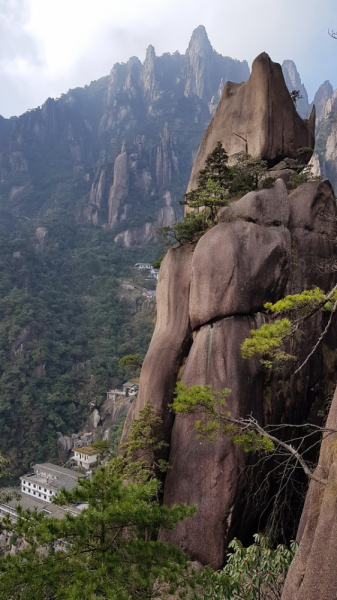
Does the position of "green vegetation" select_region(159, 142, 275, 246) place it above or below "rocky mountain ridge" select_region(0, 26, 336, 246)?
below

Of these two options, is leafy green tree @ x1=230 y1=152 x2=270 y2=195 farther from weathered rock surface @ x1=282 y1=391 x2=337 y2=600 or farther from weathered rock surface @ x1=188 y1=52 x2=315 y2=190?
weathered rock surface @ x1=282 y1=391 x2=337 y2=600

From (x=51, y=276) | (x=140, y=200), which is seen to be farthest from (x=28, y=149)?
(x=51, y=276)

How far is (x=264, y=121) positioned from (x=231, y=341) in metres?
9.10

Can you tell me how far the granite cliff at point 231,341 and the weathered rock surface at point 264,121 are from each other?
3265 mm

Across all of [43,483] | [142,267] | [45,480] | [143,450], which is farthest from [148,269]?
[143,450]

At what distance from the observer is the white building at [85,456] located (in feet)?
98.7

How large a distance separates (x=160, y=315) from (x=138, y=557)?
6.93 metres

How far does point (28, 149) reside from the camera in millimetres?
86750

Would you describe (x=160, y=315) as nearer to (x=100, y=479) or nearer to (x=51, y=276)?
(x=100, y=479)

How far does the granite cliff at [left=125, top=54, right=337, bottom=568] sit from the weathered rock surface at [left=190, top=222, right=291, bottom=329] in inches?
1.0

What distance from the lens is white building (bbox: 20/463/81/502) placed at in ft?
85.5

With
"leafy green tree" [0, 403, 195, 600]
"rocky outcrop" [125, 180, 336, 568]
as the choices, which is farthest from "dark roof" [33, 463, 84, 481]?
"leafy green tree" [0, 403, 195, 600]

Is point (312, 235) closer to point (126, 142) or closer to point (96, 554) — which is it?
point (96, 554)

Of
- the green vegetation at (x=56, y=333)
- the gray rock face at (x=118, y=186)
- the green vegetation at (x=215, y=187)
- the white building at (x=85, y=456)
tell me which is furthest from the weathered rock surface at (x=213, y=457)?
the gray rock face at (x=118, y=186)
